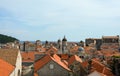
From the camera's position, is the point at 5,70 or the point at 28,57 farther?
the point at 28,57

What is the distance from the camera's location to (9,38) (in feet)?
610

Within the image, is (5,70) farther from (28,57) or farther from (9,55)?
(28,57)

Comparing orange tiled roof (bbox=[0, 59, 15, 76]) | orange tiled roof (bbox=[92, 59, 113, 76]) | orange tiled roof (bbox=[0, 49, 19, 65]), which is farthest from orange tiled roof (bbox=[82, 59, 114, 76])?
orange tiled roof (bbox=[0, 59, 15, 76])

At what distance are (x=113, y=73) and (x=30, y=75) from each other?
13.3 metres

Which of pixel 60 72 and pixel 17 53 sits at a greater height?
pixel 17 53

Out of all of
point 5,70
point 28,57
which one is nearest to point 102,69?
point 5,70

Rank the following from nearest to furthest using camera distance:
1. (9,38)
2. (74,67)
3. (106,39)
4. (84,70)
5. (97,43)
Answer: (84,70) → (74,67) → (106,39) → (97,43) → (9,38)

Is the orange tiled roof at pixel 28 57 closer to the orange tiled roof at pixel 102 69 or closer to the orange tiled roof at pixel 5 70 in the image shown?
the orange tiled roof at pixel 102 69

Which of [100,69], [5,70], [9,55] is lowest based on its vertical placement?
[100,69]

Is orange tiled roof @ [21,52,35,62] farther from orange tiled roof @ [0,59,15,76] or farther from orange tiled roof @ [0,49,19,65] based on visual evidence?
orange tiled roof @ [0,59,15,76]

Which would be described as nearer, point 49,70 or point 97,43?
point 49,70

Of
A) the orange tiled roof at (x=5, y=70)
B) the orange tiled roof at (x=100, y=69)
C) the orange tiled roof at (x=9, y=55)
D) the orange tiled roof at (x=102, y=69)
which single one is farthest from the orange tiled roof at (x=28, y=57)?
the orange tiled roof at (x=5, y=70)

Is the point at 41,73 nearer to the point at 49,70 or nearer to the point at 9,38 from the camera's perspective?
the point at 49,70

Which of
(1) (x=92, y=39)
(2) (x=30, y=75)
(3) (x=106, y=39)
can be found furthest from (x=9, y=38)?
(2) (x=30, y=75)
